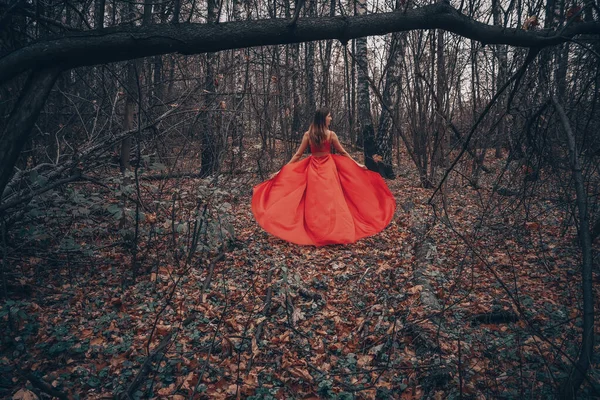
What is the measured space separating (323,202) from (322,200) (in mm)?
40

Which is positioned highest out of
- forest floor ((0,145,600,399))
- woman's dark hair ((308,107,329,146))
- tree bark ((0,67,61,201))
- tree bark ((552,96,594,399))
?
woman's dark hair ((308,107,329,146))

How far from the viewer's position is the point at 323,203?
5.72m

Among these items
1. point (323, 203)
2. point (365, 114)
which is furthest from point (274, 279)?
point (365, 114)

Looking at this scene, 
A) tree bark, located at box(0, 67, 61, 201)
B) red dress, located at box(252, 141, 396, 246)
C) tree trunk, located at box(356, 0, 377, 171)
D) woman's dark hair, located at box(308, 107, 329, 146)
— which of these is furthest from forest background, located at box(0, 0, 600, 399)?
tree trunk, located at box(356, 0, 377, 171)

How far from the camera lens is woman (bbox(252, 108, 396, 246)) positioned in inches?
217

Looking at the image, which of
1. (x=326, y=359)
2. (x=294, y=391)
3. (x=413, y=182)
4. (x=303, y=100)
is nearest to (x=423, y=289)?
(x=326, y=359)

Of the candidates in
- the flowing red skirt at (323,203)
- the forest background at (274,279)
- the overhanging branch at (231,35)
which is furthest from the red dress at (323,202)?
the overhanging branch at (231,35)

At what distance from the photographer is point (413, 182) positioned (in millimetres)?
9156

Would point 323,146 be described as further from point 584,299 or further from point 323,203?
point 584,299

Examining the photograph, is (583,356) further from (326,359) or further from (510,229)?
(510,229)

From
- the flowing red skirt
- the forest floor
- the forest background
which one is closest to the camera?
the forest background

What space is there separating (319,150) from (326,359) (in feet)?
12.9

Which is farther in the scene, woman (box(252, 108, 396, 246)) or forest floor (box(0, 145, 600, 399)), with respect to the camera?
woman (box(252, 108, 396, 246))

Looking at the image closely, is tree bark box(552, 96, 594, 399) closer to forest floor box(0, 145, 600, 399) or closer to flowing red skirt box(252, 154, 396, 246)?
forest floor box(0, 145, 600, 399)
